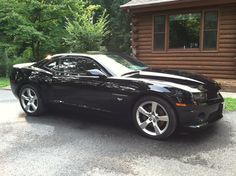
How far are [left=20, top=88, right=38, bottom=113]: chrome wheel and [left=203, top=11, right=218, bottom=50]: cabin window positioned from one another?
6.68 m

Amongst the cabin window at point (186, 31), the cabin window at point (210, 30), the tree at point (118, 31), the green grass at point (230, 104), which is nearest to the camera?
the green grass at point (230, 104)

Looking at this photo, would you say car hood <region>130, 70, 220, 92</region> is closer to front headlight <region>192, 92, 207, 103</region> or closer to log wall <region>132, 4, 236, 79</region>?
front headlight <region>192, 92, 207, 103</region>

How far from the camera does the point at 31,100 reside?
6.15 meters

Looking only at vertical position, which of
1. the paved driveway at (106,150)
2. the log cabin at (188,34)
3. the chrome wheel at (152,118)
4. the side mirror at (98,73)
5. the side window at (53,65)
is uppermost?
the log cabin at (188,34)

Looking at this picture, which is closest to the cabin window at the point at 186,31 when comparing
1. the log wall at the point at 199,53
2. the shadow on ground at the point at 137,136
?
the log wall at the point at 199,53

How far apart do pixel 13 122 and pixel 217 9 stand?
7.70m

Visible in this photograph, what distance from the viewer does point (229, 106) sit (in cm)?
665

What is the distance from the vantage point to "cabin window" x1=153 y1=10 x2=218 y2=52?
32.8ft

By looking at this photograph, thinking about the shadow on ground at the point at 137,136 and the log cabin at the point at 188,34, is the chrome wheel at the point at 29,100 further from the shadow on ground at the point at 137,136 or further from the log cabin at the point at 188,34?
the log cabin at the point at 188,34

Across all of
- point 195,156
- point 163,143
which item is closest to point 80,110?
point 163,143

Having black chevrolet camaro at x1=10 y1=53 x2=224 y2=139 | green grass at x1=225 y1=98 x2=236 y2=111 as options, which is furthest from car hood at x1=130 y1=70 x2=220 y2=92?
green grass at x1=225 y1=98 x2=236 y2=111

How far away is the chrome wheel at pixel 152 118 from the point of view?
4.51m

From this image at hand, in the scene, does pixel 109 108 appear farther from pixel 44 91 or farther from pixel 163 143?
pixel 44 91

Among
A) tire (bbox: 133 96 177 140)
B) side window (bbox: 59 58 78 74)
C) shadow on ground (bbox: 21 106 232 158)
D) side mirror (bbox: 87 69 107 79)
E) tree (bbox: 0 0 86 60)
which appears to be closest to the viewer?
shadow on ground (bbox: 21 106 232 158)
